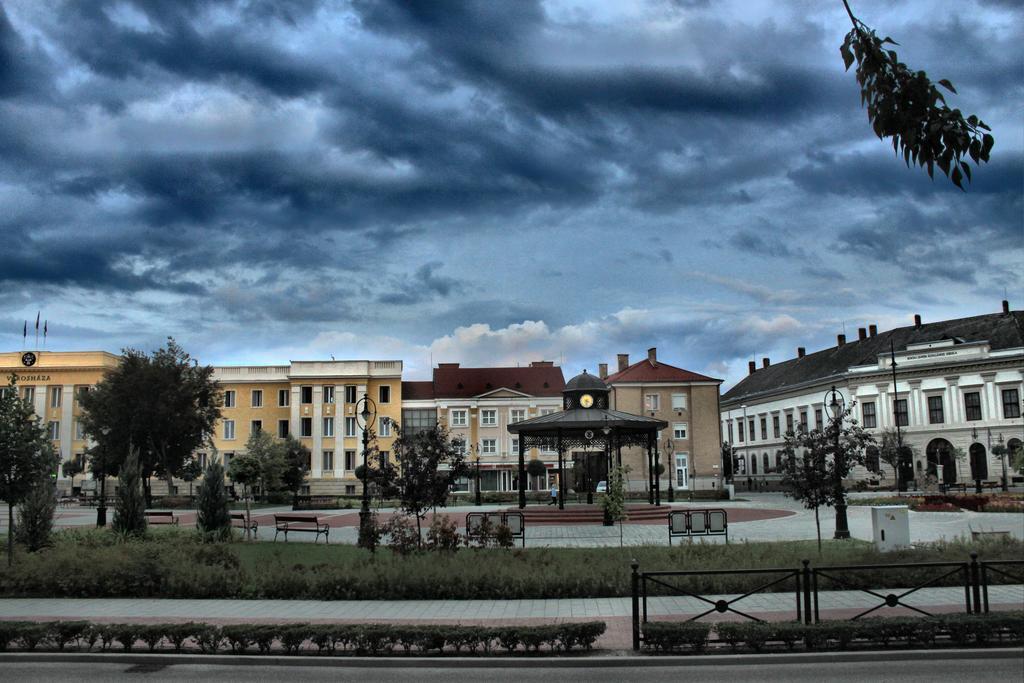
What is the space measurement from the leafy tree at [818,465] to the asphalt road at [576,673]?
877 cm

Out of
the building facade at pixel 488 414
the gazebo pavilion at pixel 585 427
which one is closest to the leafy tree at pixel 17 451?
the gazebo pavilion at pixel 585 427

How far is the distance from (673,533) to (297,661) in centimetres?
1410

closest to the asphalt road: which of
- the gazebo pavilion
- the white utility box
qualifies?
the white utility box

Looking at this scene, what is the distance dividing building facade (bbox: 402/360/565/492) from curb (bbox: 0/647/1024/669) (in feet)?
189

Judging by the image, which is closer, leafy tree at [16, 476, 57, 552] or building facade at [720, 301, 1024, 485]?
leafy tree at [16, 476, 57, 552]

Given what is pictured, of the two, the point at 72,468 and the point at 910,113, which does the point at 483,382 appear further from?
the point at 910,113

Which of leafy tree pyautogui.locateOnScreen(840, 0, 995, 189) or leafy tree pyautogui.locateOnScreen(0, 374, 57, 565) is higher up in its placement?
leafy tree pyautogui.locateOnScreen(840, 0, 995, 189)

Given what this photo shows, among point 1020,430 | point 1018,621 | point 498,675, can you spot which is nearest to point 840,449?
point 1018,621

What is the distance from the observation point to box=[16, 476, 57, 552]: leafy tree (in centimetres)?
2019

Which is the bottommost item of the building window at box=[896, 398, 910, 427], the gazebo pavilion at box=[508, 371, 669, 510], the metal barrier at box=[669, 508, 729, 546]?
the metal barrier at box=[669, 508, 729, 546]

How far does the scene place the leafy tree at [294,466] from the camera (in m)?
57.4

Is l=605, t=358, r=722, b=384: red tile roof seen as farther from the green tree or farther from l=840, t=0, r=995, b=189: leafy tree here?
l=840, t=0, r=995, b=189: leafy tree

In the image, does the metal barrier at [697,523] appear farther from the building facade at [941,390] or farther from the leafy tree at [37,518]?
the building facade at [941,390]

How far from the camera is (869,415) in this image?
73.6 m
